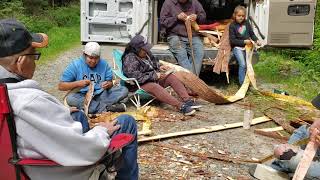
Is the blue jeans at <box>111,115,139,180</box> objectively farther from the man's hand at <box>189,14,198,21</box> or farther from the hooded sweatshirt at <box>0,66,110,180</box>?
the man's hand at <box>189,14,198,21</box>

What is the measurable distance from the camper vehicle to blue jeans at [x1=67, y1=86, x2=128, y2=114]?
4.12 feet

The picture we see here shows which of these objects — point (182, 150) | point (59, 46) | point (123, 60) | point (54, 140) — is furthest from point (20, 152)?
point (59, 46)

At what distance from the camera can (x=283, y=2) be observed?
Result: 684cm

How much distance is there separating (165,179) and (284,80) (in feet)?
15.6

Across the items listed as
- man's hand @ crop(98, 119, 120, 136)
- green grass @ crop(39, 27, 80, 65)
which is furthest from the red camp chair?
green grass @ crop(39, 27, 80, 65)

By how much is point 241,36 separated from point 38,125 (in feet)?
18.1

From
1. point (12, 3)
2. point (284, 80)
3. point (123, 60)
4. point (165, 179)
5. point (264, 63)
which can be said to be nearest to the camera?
point (165, 179)

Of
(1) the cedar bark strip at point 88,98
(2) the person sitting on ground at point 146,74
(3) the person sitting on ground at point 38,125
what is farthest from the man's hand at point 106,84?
(3) the person sitting on ground at point 38,125

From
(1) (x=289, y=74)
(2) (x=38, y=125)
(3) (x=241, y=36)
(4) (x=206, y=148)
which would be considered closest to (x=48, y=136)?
(2) (x=38, y=125)

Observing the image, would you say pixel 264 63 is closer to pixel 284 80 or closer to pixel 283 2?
pixel 284 80

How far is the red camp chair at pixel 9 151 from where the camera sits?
213cm

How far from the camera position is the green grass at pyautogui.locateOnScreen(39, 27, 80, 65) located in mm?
10875

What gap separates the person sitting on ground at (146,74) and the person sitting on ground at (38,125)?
352 cm

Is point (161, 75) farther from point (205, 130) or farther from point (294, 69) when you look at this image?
point (294, 69)
